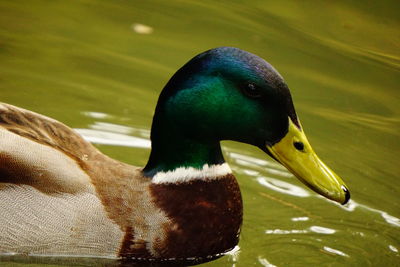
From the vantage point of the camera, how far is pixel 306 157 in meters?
4.82

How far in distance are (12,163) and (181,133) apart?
972 mm

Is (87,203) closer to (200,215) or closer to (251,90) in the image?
(200,215)

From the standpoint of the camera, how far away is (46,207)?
4.70 m

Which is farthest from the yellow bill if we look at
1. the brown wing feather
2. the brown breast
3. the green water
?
the brown wing feather

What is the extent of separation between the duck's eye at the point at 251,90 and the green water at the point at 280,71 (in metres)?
1.07

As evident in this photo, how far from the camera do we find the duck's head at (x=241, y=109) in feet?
15.4

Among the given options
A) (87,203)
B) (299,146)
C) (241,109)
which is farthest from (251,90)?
(87,203)

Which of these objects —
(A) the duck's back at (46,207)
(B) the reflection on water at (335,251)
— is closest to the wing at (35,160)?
(A) the duck's back at (46,207)

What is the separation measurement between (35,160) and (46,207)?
27cm

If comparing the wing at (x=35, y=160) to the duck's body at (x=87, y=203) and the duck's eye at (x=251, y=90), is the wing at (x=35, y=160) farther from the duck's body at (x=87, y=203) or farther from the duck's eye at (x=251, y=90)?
the duck's eye at (x=251, y=90)

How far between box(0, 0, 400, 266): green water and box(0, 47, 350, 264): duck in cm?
21

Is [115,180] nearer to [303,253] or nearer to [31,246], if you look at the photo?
[31,246]

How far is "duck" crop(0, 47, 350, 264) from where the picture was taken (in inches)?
185

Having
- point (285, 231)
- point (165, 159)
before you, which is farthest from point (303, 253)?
point (165, 159)
